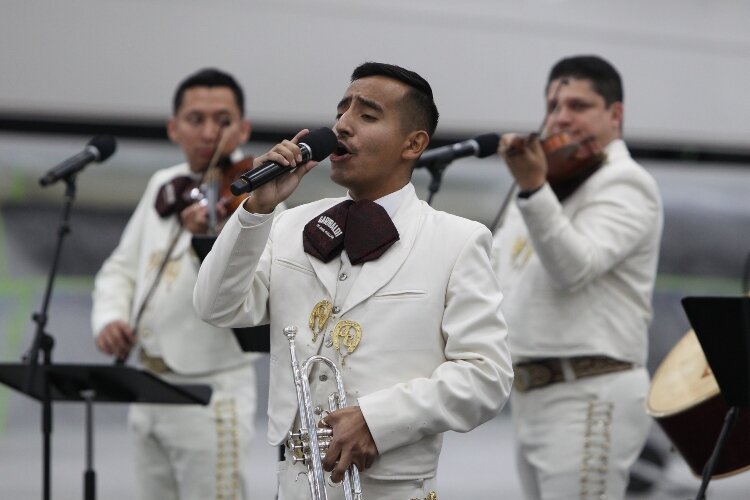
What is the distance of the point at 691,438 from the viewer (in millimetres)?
3281

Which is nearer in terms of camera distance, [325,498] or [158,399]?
[325,498]

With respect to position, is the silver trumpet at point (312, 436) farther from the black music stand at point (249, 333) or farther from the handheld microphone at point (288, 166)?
the black music stand at point (249, 333)

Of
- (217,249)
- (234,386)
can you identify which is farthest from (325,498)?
(234,386)

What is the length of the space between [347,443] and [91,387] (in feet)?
4.24

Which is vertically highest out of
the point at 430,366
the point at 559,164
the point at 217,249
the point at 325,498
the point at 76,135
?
the point at 76,135

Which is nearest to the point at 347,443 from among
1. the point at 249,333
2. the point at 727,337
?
the point at 249,333

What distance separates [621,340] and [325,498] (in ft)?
4.90

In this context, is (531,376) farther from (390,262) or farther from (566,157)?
(390,262)

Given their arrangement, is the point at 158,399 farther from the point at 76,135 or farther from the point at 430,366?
the point at 76,135

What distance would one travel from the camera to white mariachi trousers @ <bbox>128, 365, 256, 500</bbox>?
3.87 metres

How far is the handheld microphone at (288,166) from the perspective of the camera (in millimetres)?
2252

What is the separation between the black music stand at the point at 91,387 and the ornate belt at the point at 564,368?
97 cm

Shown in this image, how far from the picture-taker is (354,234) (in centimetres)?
248

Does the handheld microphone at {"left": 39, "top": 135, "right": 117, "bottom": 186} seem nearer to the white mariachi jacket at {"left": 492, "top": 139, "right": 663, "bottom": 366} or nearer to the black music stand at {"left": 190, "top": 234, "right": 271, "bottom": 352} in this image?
the black music stand at {"left": 190, "top": 234, "right": 271, "bottom": 352}
